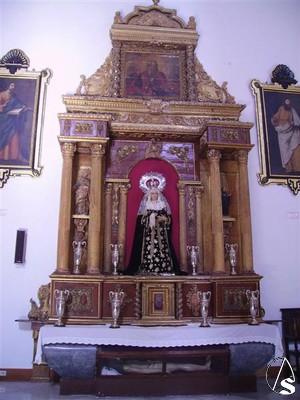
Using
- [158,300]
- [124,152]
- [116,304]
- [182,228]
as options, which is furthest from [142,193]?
[116,304]

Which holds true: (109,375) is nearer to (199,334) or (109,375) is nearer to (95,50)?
(199,334)

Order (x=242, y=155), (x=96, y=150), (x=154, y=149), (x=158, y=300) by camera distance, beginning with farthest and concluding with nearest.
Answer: (x=154, y=149) → (x=242, y=155) → (x=96, y=150) → (x=158, y=300)

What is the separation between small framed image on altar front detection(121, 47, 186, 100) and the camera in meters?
7.67

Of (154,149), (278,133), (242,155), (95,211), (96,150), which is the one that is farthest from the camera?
(278,133)

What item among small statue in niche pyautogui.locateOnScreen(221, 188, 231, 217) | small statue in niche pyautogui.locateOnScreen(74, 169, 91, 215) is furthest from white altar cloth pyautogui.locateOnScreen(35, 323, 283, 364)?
small statue in niche pyautogui.locateOnScreen(221, 188, 231, 217)

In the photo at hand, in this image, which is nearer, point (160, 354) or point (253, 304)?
point (160, 354)

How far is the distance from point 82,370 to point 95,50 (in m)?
5.73

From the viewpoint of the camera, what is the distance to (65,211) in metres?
6.57

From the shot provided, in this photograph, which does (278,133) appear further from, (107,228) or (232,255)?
(107,228)

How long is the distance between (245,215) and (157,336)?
2.58 metres

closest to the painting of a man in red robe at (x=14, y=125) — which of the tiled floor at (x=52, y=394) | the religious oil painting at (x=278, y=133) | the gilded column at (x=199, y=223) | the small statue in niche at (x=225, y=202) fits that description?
the gilded column at (x=199, y=223)

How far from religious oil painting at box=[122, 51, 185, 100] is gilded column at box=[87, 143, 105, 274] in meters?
1.54

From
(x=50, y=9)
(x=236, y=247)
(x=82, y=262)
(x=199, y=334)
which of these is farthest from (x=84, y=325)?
(x=50, y=9)

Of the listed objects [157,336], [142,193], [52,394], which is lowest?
[52,394]
